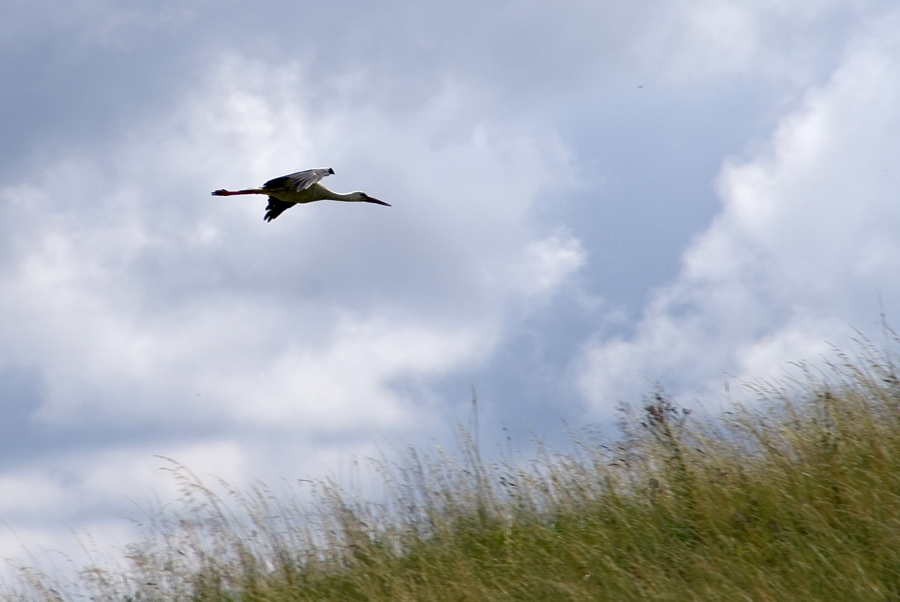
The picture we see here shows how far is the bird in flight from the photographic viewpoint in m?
9.77

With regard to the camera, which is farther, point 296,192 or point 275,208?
point 275,208

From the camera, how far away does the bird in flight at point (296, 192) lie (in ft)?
32.0

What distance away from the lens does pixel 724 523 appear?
210 inches

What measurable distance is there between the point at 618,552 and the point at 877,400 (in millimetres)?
2123

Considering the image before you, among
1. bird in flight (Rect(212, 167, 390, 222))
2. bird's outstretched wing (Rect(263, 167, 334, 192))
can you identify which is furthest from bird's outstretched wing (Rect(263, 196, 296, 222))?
bird's outstretched wing (Rect(263, 167, 334, 192))

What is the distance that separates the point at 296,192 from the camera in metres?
10.2

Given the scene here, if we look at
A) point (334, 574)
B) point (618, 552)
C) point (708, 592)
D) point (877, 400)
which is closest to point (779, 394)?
point (877, 400)

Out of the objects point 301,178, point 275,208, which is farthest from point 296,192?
point 275,208

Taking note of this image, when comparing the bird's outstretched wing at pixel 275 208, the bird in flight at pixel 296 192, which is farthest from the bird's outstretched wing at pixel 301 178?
the bird's outstretched wing at pixel 275 208

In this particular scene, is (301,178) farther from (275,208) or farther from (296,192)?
(275,208)

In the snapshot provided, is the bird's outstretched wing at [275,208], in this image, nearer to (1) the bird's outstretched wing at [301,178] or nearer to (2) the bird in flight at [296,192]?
(2) the bird in flight at [296,192]

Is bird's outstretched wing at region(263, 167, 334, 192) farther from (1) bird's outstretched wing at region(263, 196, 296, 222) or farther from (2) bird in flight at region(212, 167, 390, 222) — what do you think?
(1) bird's outstretched wing at region(263, 196, 296, 222)

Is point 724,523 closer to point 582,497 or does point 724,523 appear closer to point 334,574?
point 582,497

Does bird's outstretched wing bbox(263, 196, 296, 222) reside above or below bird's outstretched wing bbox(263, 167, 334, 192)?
above
